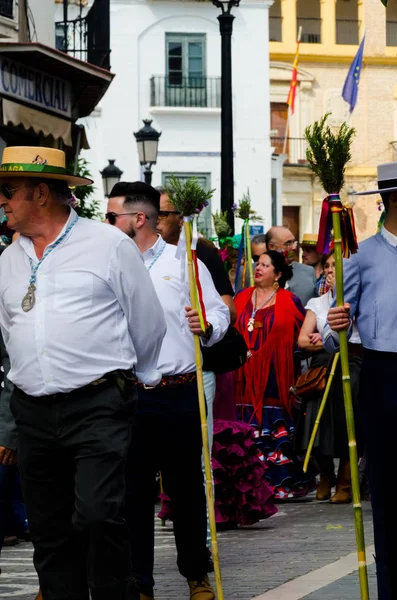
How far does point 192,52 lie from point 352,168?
741 inches

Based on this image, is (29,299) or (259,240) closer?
(29,299)

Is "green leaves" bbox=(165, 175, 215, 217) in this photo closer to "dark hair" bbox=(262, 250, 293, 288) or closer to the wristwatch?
the wristwatch

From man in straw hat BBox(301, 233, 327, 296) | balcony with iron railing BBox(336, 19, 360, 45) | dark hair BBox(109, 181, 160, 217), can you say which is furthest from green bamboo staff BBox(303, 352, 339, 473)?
balcony with iron railing BBox(336, 19, 360, 45)

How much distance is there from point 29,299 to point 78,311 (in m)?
0.21

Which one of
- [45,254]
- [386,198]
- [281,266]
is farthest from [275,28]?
[45,254]

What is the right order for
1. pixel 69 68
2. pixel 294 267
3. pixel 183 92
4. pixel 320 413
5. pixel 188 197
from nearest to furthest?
1. pixel 188 197
2. pixel 320 413
3. pixel 294 267
4. pixel 69 68
5. pixel 183 92

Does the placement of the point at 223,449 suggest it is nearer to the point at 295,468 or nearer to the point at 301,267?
the point at 295,468

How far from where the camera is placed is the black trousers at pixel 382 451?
6.12 metres

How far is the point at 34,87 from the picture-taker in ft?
59.4

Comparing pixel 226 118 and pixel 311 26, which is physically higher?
pixel 311 26

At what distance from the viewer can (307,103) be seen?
55594 mm

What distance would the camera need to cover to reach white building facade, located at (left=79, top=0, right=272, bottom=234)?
36.6m

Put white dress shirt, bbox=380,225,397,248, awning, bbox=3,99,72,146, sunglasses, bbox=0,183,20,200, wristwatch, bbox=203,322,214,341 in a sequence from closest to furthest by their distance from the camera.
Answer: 1. sunglasses, bbox=0,183,20,200
2. white dress shirt, bbox=380,225,397,248
3. wristwatch, bbox=203,322,214,341
4. awning, bbox=3,99,72,146

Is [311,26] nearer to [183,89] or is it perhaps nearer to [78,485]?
[183,89]
